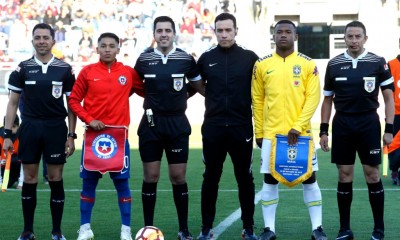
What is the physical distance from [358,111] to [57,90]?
2.71m

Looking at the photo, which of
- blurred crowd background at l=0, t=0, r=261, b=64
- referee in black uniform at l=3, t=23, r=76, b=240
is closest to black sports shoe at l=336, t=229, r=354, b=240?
referee in black uniform at l=3, t=23, r=76, b=240

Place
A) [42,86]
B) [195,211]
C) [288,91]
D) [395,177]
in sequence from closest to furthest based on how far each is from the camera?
[288,91], [42,86], [195,211], [395,177]

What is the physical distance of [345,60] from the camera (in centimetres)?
816

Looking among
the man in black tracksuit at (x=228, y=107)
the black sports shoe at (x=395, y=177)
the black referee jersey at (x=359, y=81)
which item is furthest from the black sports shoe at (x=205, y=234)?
the black sports shoe at (x=395, y=177)

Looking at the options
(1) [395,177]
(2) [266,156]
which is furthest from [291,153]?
(1) [395,177]

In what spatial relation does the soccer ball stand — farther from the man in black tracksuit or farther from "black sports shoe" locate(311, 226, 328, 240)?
"black sports shoe" locate(311, 226, 328, 240)

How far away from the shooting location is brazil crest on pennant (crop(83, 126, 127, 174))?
8.22 meters

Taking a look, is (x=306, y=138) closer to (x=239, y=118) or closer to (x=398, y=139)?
(x=239, y=118)

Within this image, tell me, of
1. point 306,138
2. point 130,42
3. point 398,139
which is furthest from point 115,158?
point 130,42

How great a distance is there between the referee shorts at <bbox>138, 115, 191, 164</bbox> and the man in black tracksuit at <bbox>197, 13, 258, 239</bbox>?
0.23 meters

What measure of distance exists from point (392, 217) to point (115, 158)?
3.24 m

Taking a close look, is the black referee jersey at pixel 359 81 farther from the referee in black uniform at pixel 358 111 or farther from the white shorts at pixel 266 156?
the white shorts at pixel 266 156

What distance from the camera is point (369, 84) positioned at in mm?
8047

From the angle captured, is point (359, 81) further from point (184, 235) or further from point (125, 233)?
point (125, 233)
